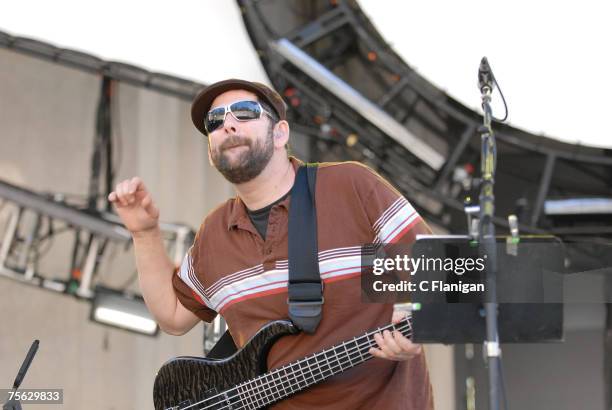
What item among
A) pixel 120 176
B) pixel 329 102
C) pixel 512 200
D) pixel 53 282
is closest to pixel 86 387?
pixel 53 282

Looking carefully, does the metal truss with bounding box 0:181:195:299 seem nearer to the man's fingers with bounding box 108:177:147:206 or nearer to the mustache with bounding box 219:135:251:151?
the man's fingers with bounding box 108:177:147:206

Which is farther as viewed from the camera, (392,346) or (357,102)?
(357,102)

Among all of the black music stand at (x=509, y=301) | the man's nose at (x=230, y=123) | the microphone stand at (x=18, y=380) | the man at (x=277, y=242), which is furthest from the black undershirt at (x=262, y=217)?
the microphone stand at (x=18, y=380)

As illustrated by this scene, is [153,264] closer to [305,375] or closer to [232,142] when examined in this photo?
[232,142]

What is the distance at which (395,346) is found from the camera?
2604mm

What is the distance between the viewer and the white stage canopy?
221 inches

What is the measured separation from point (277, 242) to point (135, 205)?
504mm

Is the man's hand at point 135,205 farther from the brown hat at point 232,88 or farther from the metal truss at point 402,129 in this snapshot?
the metal truss at point 402,129

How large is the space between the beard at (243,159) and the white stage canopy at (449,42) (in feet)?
9.80

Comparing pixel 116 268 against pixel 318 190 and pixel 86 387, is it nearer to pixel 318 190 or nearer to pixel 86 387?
pixel 86 387

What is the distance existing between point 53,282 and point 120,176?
0.74 m

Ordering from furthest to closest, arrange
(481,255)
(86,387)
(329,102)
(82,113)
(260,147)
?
1. (329,102)
2. (82,113)
3. (86,387)
4. (260,147)
5. (481,255)

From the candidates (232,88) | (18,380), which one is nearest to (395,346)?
(232,88)

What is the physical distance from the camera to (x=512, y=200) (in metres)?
6.27
